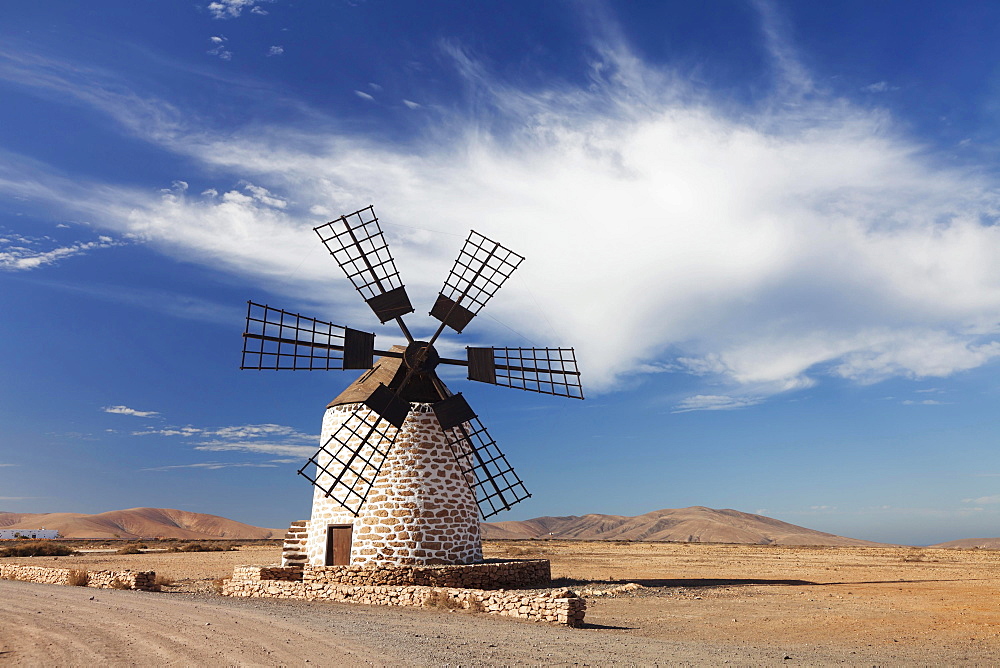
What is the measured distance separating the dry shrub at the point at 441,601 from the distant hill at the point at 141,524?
3925 inches

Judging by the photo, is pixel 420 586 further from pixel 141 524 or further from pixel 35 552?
pixel 141 524

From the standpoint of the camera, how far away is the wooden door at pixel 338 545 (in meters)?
16.9

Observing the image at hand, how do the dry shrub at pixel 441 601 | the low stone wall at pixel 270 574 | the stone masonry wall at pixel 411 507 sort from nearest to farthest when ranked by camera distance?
1. the dry shrub at pixel 441 601
2. the stone masonry wall at pixel 411 507
3. the low stone wall at pixel 270 574

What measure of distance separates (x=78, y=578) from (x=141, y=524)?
108165mm

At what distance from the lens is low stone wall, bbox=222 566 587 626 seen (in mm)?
11781

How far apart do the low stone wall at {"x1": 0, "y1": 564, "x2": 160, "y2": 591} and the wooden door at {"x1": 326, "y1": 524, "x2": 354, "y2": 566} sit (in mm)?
4190

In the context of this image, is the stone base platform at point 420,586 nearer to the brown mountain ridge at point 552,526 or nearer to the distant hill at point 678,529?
the distant hill at point 678,529

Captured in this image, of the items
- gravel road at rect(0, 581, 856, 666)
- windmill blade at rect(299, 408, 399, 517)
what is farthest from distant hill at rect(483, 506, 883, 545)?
gravel road at rect(0, 581, 856, 666)

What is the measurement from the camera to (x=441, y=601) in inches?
522

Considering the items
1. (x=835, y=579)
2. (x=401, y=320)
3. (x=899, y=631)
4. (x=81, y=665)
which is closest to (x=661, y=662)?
(x=899, y=631)

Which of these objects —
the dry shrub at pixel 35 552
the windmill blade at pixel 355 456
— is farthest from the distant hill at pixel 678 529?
the windmill blade at pixel 355 456

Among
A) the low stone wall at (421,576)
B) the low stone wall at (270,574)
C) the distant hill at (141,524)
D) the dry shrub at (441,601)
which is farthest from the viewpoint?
the distant hill at (141,524)

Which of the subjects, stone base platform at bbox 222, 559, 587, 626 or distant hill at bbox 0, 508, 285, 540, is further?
distant hill at bbox 0, 508, 285, 540

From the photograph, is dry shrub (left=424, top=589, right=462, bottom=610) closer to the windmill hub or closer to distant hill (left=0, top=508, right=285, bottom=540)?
the windmill hub
